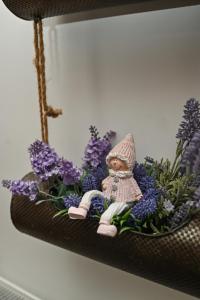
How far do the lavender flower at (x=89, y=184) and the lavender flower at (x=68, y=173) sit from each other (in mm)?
19

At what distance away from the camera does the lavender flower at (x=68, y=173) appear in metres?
0.65

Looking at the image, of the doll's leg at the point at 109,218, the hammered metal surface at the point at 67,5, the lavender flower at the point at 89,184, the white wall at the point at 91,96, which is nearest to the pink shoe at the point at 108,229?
the doll's leg at the point at 109,218

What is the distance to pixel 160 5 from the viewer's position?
2.17 ft

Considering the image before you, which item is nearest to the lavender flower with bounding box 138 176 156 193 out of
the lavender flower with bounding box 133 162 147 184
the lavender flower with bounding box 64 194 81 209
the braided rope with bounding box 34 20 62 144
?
the lavender flower with bounding box 133 162 147 184

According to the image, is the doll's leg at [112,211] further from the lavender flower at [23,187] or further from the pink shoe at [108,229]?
the lavender flower at [23,187]

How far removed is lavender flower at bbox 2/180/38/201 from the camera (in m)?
0.68

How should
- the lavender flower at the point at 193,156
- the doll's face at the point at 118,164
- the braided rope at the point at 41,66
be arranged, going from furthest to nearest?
the braided rope at the point at 41,66 < the doll's face at the point at 118,164 < the lavender flower at the point at 193,156

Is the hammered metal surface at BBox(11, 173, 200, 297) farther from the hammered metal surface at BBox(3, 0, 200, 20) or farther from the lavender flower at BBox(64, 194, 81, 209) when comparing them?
the hammered metal surface at BBox(3, 0, 200, 20)

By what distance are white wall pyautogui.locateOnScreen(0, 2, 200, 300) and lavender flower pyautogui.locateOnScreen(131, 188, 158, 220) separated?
0.56 ft

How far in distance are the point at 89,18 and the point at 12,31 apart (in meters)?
0.27

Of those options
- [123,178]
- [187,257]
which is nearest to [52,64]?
[123,178]

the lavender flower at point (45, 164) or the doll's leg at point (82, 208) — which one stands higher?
the lavender flower at point (45, 164)

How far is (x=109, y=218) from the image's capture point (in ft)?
1.83

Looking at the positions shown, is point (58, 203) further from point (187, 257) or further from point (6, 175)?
point (6, 175)
